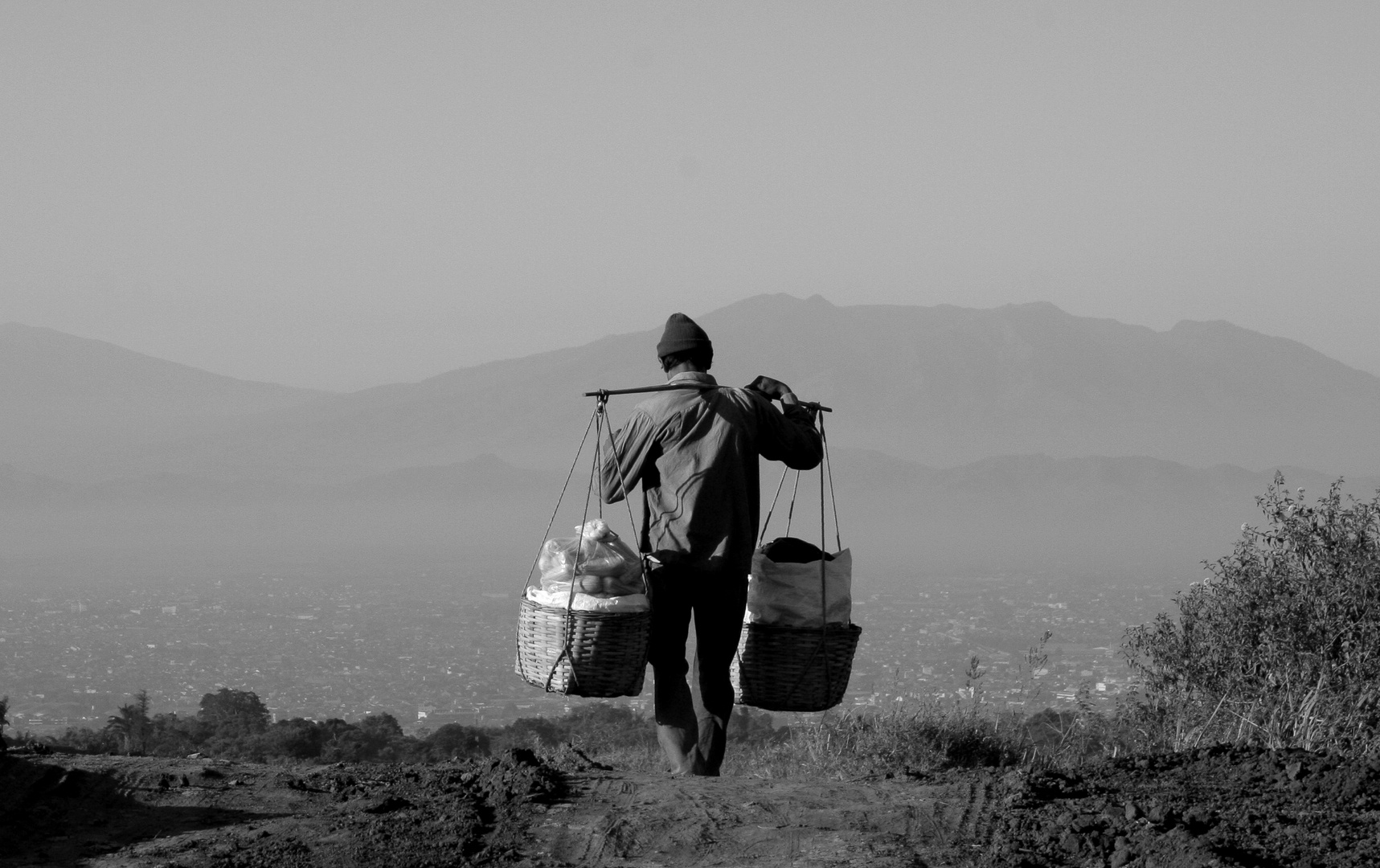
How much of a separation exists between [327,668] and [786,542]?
41652mm

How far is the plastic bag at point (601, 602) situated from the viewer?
5.96 meters

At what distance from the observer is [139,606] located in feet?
272

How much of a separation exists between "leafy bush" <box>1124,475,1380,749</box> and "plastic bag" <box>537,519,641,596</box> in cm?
415

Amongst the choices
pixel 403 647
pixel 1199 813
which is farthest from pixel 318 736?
pixel 403 647

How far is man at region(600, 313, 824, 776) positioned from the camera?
20.0 feet

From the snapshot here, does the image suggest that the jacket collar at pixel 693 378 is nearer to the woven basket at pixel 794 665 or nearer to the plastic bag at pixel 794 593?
the plastic bag at pixel 794 593

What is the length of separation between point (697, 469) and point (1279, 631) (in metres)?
5.82

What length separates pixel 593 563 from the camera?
6.04 m

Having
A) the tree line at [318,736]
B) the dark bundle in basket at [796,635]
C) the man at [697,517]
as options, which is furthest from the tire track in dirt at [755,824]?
the tree line at [318,736]

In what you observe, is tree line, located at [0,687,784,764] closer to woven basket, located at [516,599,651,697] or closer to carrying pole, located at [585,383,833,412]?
woven basket, located at [516,599,651,697]

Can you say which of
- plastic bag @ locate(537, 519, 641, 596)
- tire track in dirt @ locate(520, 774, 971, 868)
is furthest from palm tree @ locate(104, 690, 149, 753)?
tire track in dirt @ locate(520, 774, 971, 868)

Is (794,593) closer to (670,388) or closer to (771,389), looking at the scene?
(771,389)

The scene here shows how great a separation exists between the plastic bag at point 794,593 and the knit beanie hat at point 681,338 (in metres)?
0.95

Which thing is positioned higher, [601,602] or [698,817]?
[601,602]
